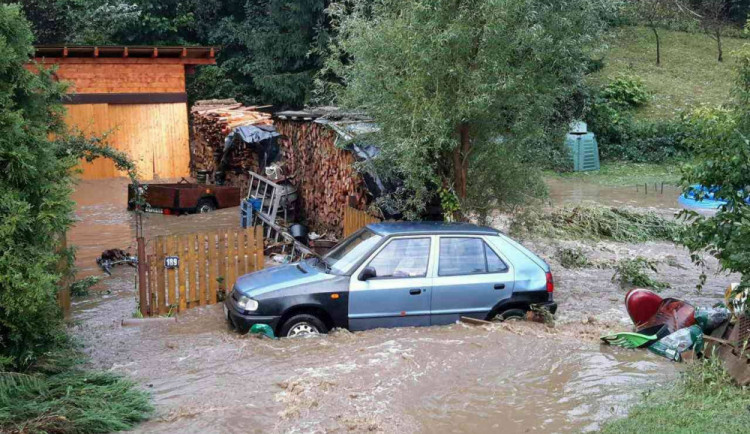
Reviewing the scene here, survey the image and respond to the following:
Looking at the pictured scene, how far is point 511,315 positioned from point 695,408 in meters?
3.37

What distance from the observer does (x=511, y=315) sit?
31.5 feet

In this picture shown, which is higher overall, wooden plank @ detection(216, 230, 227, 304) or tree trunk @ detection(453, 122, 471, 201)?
tree trunk @ detection(453, 122, 471, 201)

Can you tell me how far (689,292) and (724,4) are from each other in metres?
38.3

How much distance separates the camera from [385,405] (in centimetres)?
702

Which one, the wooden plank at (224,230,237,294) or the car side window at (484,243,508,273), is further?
the wooden plank at (224,230,237,294)

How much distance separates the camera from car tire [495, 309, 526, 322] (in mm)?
9531

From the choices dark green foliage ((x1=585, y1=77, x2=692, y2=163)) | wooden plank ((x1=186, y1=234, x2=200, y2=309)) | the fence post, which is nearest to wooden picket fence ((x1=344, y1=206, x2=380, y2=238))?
wooden plank ((x1=186, y1=234, x2=200, y2=309))

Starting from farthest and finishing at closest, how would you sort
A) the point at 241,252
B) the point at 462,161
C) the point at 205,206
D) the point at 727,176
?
the point at 205,206, the point at 462,161, the point at 241,252, the point at 727,176

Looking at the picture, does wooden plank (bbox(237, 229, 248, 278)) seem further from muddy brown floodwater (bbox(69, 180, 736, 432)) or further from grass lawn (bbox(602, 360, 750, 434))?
grass lawn (bbox(602, 360, 750, 434))

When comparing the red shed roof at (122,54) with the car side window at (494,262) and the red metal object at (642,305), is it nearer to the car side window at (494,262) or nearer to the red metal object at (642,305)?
the car side window at (494,262)

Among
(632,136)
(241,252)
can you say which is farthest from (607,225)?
(632,136)

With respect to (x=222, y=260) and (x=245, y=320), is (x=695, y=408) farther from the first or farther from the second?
(x=222, y=260)

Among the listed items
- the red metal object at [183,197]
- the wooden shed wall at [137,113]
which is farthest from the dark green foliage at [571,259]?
the wooden shed wall at [137,113]

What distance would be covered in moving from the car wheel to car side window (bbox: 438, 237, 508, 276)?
12.9 meters
